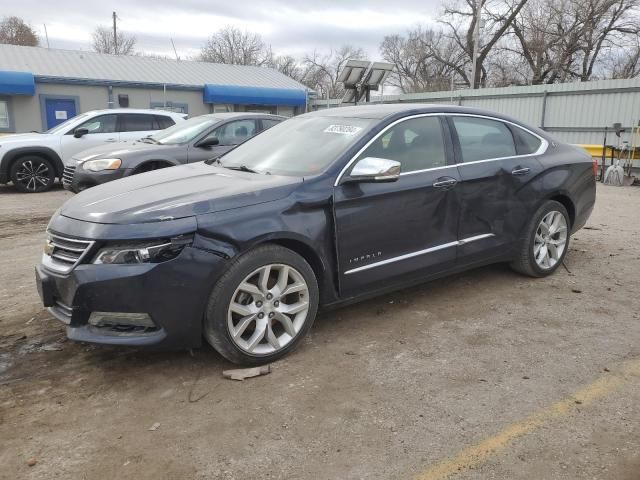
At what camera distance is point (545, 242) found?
16.9 feet

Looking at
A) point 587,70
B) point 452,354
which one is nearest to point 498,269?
point 452,354

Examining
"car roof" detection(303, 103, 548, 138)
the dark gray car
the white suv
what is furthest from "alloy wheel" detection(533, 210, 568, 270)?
the white suv

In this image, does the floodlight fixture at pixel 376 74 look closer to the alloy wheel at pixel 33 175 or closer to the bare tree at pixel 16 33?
the alloy wheel at pixel 33 175

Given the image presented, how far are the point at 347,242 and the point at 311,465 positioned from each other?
5.22ft

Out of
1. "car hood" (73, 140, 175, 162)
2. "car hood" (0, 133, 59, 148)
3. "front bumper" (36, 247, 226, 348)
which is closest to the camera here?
"front bumper" (36, 247, 226, 348)

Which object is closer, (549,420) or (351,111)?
(549,420)

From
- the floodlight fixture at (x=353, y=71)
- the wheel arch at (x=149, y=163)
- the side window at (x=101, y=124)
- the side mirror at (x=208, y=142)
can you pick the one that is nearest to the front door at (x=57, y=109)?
the side window at (x=101, y=124)

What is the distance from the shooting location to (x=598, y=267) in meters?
5.63

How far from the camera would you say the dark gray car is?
823 cm

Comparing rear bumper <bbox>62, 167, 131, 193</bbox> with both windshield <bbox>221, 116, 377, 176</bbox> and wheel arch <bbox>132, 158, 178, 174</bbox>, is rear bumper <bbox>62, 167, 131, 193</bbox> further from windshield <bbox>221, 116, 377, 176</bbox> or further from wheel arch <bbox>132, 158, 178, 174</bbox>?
windshield <bbox>221, 116, 377, 176</bbox>

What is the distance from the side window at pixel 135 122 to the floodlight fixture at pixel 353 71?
14.4ft

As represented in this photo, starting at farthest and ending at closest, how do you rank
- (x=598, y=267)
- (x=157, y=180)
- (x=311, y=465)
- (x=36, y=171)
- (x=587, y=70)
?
(x=587, y=70) → (x=36, y=171) → (x=598, y=267) → (x=157, y=180) → (x=311, y=465)

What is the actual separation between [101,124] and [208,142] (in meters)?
4.58

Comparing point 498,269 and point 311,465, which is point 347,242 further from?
point 498,269
